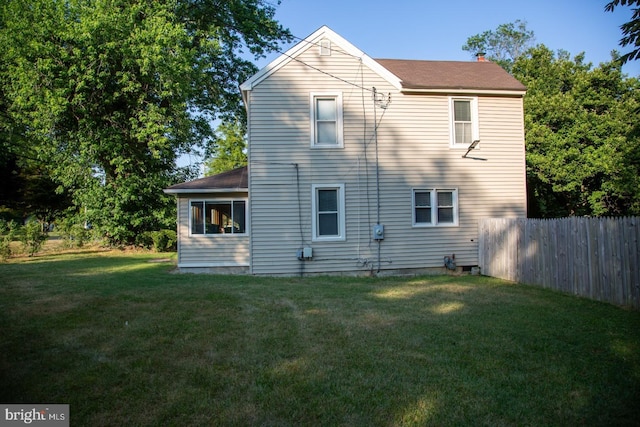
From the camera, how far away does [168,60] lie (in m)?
18.3

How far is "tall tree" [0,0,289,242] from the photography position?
1814 centimetres

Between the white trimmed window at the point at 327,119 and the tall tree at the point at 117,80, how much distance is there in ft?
27.3

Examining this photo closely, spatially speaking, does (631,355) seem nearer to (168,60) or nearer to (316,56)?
(316,56)

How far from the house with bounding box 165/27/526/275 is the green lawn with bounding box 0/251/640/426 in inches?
151

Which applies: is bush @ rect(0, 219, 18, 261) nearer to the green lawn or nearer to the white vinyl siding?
the white vinyl siding

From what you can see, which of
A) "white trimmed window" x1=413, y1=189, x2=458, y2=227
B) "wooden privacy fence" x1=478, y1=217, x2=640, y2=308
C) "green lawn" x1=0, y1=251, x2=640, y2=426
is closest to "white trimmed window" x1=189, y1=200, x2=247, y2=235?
"green lawn" x1=0, y1=251, x2=640, y2=426

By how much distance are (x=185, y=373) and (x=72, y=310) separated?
4.18 m

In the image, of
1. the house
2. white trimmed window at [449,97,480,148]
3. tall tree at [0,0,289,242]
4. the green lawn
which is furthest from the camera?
tall tree at [0,0,289,242]

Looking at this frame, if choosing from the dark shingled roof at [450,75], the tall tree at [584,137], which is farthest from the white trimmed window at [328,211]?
the tall tree at [584,137]

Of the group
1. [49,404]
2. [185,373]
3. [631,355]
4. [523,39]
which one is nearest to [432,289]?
[631,355]

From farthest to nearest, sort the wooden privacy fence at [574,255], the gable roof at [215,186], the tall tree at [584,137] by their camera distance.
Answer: the tall tree at [584,137], the gable roof at [215,186], the wooden privacy fence at [574,255]

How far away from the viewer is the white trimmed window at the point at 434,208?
13.5 meters

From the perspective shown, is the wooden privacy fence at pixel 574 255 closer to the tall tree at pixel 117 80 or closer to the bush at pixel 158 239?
the tall tree at pixel 117 80

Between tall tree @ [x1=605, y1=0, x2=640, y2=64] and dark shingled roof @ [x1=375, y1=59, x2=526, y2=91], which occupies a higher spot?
dark shingled roof @ [x1=375, y1=59, x2=526, y2=91]
